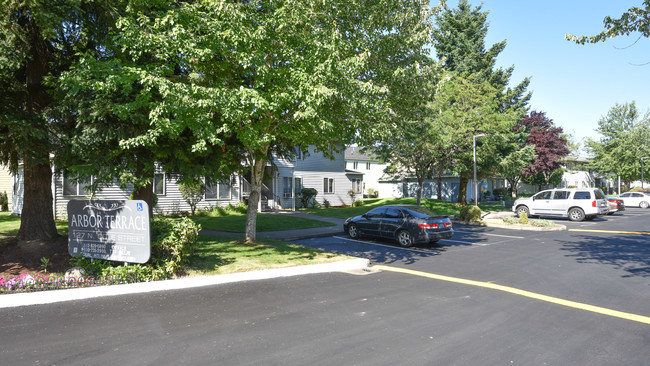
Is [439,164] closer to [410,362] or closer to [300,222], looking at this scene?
[300,222]

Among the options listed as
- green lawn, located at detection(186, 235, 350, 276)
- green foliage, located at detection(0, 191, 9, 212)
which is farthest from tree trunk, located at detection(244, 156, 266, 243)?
green foliage, located at detection(0, 191, 9, 212)

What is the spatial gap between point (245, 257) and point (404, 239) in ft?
19.3

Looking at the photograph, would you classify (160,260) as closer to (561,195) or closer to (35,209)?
(35,209)

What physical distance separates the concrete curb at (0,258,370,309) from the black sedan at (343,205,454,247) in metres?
3.40

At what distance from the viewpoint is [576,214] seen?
2227 centimetres

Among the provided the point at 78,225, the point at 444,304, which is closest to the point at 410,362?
the point at 444,304

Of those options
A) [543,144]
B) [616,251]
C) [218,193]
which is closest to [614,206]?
[616,251]

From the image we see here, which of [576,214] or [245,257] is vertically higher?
[576,214]

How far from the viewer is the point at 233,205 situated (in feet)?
82.9

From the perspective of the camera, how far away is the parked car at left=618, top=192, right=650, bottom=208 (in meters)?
33.8

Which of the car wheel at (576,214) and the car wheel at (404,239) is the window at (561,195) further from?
the car wheel at (404,239)

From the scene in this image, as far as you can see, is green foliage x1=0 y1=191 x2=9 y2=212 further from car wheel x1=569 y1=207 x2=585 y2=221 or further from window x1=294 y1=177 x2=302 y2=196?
car wheel x1=569 y1=207 x2=585 y2=221

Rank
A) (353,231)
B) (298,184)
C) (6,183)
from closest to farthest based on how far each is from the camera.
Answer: (353,231)
(6,183)
(298,184)

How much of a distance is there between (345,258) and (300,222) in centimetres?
918
